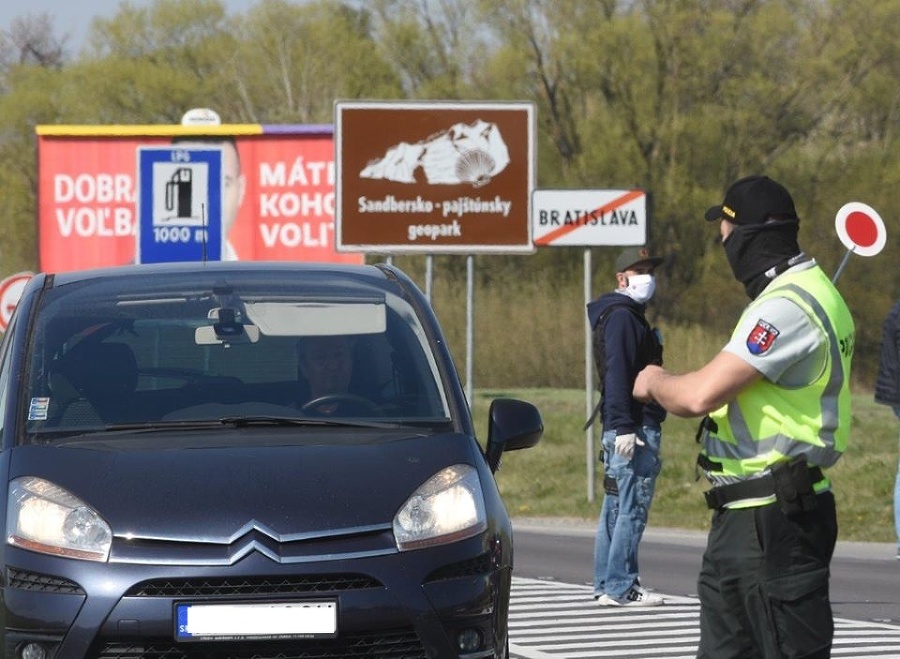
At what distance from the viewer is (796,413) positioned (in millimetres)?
5902

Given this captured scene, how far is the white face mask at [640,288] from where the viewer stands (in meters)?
11.7

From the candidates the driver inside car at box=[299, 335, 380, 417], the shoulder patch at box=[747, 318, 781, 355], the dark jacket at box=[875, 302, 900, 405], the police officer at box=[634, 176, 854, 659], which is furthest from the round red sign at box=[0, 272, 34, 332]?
the shoulder patch at box=[747, 318, 781, 355]

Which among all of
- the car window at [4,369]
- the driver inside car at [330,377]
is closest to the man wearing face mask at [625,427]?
the driver inside car at [330,377]

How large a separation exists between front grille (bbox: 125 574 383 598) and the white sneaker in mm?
5897

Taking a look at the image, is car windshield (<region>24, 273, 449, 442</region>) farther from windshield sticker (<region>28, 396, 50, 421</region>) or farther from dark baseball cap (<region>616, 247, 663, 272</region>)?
dark baseball cap (<region>616, 247, 663, 272</region>)

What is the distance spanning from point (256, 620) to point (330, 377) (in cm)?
126

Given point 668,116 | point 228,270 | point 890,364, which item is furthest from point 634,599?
point 668,116

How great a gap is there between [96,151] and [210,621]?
28.6 meters

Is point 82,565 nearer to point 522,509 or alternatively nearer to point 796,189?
point 522,509

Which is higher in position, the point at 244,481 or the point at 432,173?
the point at 432,173

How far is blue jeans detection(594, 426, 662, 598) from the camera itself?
38.4 ft

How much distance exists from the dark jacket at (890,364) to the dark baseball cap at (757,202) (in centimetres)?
811

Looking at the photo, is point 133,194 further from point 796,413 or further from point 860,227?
point 796,413

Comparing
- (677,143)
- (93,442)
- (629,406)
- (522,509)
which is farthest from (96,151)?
(93,442)
